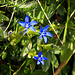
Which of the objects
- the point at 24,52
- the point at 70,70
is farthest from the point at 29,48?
the point at 70,70

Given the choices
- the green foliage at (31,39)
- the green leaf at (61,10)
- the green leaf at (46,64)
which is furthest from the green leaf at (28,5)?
the green leaf at (46,64)

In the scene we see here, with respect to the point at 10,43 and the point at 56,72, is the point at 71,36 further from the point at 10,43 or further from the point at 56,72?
the point at 10,43

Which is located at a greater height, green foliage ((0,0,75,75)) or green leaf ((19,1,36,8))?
green leaf ((19,1,36,8))

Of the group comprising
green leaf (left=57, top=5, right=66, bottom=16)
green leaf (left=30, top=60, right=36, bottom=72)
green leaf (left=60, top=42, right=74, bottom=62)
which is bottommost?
green leaf (left=30, top=60, right=36, bottom=72)

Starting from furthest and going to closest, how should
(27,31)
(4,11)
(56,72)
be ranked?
(56,72)
(4,11)
(27,31)

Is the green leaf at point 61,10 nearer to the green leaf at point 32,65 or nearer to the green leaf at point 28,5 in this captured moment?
the green leaf at point 28,5

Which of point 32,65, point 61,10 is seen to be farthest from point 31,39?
point 61,10

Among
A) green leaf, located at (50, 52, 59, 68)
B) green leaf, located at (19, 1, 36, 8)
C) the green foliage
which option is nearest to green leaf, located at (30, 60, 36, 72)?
the green foliage

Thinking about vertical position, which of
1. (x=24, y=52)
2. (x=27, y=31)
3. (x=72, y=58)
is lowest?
(x=72, y=58)

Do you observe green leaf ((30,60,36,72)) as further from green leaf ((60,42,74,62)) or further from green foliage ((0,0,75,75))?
green leaf ((60,42,74,62))

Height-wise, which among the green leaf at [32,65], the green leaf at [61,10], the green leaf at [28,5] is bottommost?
the green leaf at [32,65]

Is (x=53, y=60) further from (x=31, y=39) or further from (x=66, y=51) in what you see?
(x=31, y=39)
